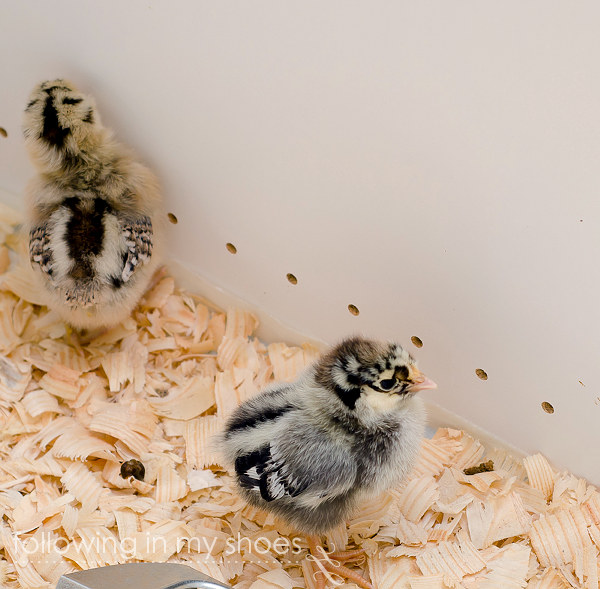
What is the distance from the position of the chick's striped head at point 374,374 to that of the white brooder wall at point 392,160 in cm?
27

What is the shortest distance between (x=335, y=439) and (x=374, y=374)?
144mm

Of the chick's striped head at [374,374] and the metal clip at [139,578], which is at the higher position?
the chick's striped head at [374,374]

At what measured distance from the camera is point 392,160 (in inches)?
60.4

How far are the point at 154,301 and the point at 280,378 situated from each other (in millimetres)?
407

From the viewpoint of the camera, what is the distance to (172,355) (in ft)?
6.59

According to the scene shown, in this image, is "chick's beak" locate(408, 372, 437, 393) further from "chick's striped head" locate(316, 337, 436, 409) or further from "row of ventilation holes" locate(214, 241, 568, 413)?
"row of ventilation holes" locate(214, 241, 568, 413)

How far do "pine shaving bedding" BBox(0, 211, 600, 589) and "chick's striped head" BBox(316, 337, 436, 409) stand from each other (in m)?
0.34

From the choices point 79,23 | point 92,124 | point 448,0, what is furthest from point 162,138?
point 448,0

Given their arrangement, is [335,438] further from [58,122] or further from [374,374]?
[58,122]

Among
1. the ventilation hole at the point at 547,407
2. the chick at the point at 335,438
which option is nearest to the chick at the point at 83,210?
the chick at the point at 335,438

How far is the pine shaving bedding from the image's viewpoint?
5.20 feet

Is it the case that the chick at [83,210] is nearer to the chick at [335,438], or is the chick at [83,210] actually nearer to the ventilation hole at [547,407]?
the chick at [335,438]

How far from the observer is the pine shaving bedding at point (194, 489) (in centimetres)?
158

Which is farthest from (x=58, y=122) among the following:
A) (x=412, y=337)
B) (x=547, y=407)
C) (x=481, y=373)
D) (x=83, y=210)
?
(x=547, y=407)
